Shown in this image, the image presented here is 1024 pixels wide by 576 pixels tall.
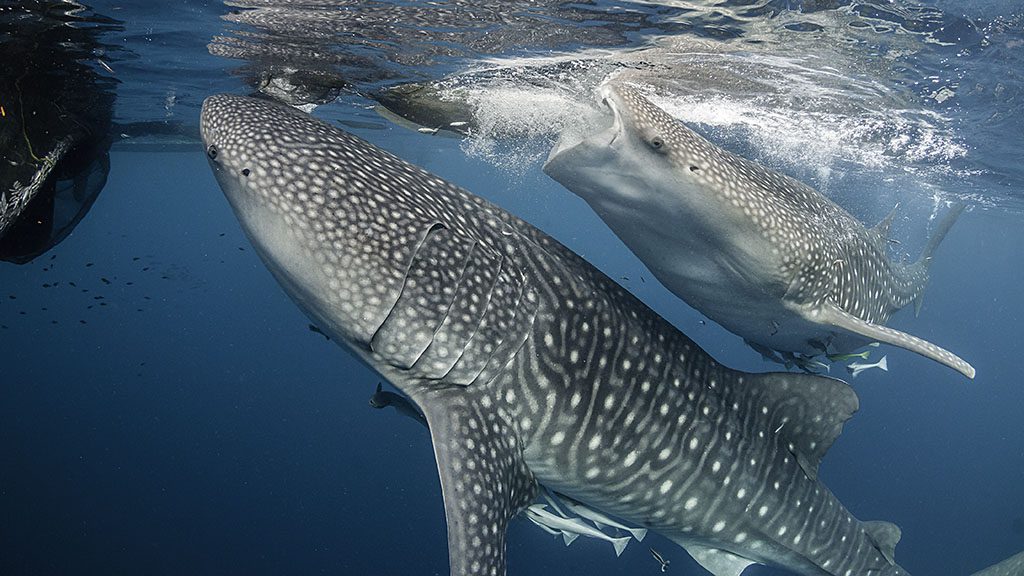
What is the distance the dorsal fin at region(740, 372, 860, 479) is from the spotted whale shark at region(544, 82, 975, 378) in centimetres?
67

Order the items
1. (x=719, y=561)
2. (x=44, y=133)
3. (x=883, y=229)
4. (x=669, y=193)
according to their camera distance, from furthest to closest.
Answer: (x=883, y=229), (x=44, y=133), (x=719, y=561), (x=669, y=193)

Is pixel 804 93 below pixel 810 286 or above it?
above

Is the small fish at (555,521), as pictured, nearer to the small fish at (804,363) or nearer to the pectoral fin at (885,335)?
the pectoral fin at (885,335)

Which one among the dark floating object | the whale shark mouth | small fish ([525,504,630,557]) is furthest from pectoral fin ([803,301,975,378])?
the dark floating object

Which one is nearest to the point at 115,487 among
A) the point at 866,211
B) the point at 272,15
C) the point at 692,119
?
the point at 272,15

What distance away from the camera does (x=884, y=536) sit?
17.3ft

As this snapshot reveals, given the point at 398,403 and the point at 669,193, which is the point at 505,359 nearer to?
the point at 398,403

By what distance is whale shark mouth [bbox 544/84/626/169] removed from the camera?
384 cm

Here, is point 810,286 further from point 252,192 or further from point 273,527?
point 273,527

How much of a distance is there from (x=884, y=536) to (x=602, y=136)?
4.37 meters

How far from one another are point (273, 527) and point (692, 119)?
21.9 metres

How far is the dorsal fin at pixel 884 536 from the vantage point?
17.1 ft

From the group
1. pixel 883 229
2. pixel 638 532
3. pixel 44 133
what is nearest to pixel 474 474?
pixel 638 532

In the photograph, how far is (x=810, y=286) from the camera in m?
4.91
